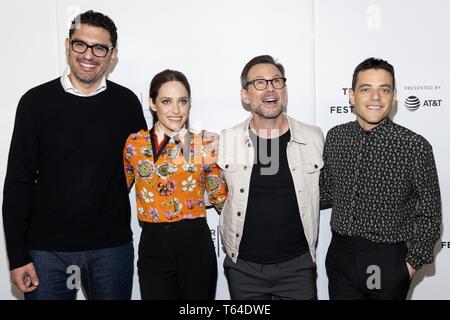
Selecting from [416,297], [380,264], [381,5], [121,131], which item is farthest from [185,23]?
[416,297]

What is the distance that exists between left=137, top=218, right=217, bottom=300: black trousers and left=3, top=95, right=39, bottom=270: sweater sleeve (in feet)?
2.00

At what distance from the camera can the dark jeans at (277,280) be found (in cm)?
235

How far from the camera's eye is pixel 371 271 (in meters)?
2.19

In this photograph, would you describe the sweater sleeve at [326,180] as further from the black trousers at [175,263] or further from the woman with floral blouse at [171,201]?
the black trousers at [175,263]

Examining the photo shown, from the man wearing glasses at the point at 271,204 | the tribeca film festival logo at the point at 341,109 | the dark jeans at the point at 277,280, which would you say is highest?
the tribeca film festival logo at the point at 341,109

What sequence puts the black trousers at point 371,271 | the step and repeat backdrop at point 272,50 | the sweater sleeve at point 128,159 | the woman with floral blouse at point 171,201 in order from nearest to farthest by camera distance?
the black trousers at point 371,271 < the woman with floral blouse at point 171,201 < the sweater sleeve at point 128,159 < the step and repeat backdrop at point 272,50

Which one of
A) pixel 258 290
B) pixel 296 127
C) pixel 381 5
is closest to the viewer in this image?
pixel 258 290

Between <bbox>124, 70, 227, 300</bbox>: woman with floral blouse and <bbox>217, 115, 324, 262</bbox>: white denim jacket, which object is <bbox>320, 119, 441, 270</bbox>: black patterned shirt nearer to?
<bbox>217, 115, 324, 262</bbox>: white denim jacket

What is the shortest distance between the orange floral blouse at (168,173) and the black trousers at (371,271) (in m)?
0.80

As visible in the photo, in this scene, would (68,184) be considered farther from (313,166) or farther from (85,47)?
(313,166)

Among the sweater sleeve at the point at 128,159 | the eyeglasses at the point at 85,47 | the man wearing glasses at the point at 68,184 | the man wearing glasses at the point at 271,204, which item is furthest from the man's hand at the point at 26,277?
the eyeglasses at the point at 85,47

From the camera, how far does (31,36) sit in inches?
119

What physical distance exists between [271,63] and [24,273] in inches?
67.7
